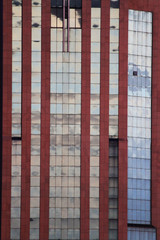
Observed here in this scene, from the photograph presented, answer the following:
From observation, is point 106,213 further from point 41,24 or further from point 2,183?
point 41,24

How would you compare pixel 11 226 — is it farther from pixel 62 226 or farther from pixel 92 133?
pixel 92 133

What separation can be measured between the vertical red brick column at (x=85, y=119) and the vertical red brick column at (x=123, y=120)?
5525 millimetres

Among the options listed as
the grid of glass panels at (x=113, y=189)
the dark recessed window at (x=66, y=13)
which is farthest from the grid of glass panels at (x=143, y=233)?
the dark recessed window at (x=66, y=13)

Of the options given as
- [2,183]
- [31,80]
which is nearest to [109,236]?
[2,183]

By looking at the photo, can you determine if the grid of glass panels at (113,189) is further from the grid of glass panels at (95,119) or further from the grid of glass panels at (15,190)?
the grid of glass panels at (15,190)

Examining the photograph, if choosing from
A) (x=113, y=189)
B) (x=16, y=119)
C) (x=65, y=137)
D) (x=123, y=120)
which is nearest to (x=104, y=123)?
(x=123, y=120)

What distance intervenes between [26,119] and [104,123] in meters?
13.4

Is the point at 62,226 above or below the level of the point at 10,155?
below

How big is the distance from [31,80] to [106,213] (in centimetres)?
2622

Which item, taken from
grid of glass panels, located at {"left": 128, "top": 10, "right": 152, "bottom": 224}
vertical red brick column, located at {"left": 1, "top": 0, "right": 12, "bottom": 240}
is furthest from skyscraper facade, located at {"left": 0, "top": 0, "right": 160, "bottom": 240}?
grid of glass panels, located at {"left": 128, "top": 10, "right": 152, "bottom": 224}

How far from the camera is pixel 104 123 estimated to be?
113000 mm

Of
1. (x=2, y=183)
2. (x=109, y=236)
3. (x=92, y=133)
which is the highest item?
(x=92, y=133)

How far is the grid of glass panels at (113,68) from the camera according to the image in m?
113

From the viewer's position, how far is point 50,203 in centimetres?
11244
